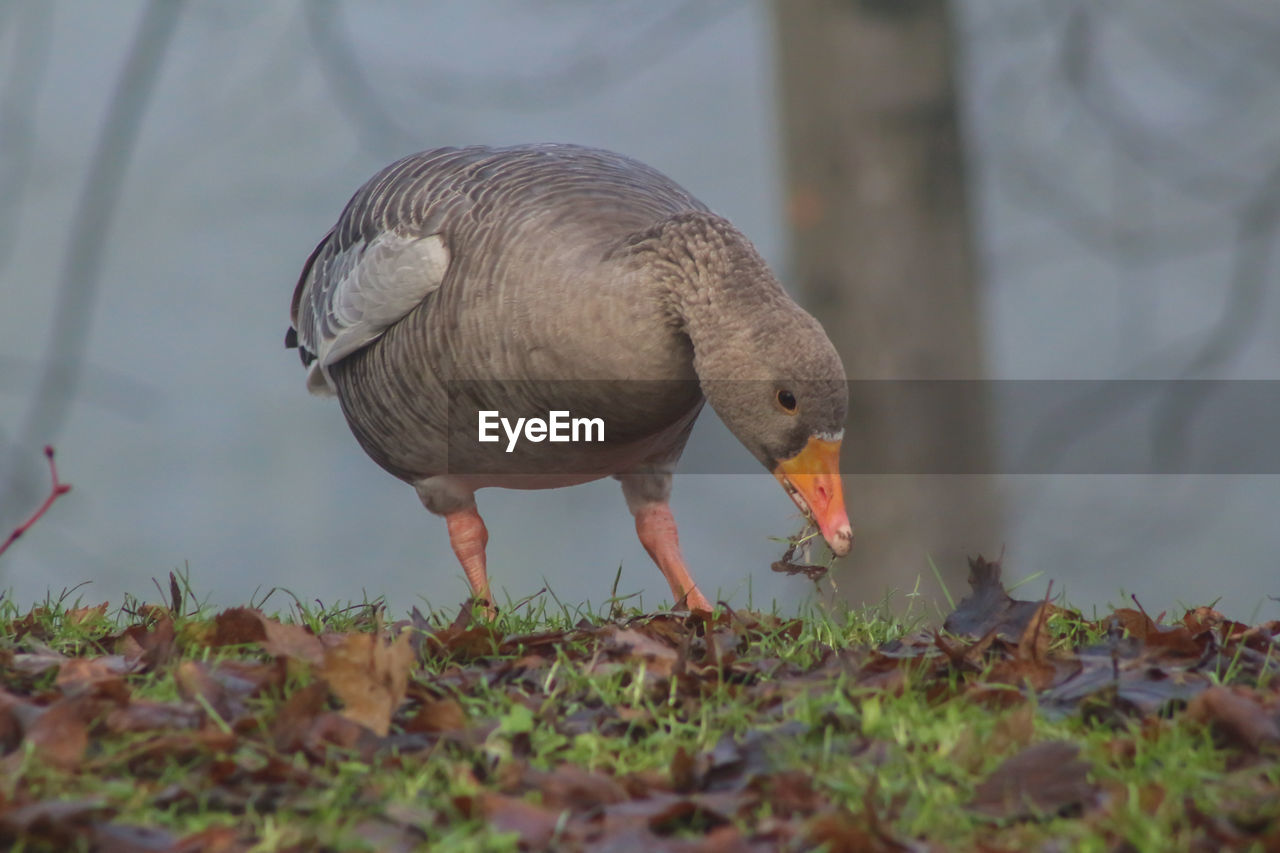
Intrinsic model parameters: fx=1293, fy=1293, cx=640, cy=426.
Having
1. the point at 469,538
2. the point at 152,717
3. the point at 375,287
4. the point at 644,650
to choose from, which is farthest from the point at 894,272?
the point at 152,717

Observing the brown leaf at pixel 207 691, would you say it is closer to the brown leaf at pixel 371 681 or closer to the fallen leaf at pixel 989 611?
the brown leaf at pixel 371 681

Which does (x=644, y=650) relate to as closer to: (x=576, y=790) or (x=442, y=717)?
(x=442, y=717)

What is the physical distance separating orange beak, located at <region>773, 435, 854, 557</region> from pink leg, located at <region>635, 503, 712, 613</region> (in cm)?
150

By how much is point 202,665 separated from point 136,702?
28cm

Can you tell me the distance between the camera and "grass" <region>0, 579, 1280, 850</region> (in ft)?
8.43

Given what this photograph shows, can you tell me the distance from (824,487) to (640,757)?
1.96m

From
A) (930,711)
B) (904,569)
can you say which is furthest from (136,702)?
(904,569)

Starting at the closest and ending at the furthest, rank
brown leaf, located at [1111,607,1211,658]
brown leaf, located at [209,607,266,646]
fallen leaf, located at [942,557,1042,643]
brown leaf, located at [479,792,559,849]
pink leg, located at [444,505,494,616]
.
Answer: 1. brown leaf, located at [479,792,559,849]
2. brown leaf, located at [1111,607,1211,658]
3. brown leaf, located at [209,607,266,646]
4. fallen leaf, located at [942,557,1042,643]
5. pink leg, located at [444,505,494,616]

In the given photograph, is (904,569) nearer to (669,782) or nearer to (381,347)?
(381,347)

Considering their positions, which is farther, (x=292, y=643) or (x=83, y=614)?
(x=83, y=614)

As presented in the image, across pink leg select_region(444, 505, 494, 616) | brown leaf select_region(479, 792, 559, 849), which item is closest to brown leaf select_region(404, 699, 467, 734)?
brown leaf select_region(479, 792, 559, 849)

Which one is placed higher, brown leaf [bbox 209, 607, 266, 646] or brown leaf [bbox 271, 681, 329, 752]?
brown leaf [bbox 209, 607, 266, 646]

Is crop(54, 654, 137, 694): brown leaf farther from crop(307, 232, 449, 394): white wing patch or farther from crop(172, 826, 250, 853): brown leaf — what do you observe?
crop(307, 232, 449, 394): white wing patch

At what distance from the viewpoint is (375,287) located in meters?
6.00
